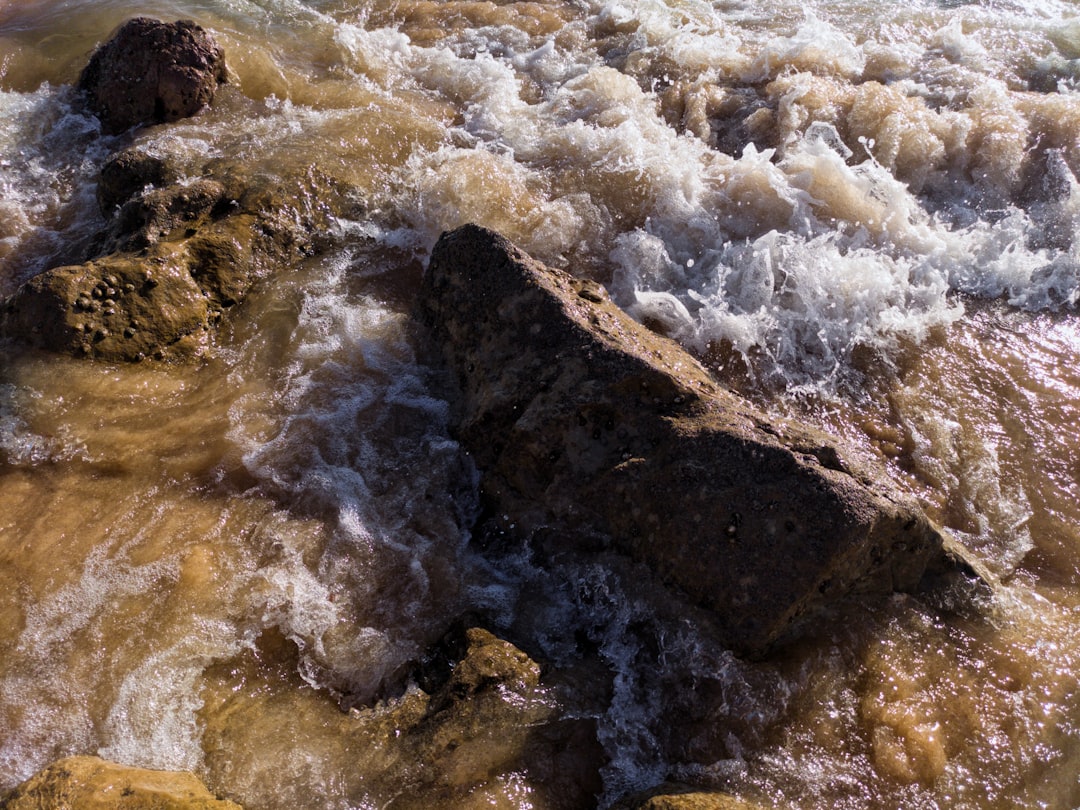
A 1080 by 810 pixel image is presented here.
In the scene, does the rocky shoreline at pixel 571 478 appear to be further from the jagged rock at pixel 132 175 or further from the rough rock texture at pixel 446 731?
the jagged rock at pixel 132 175

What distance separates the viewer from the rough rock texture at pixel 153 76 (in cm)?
624

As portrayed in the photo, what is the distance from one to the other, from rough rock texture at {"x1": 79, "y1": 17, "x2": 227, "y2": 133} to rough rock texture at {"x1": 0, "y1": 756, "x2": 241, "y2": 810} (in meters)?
5.59

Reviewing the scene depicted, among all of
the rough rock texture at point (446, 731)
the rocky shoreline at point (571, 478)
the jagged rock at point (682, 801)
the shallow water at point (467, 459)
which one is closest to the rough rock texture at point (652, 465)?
the rocky shoreline at point (571, 478)

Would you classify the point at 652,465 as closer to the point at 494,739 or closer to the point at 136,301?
the point at 494,739

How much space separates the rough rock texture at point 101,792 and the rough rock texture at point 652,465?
1.64 m

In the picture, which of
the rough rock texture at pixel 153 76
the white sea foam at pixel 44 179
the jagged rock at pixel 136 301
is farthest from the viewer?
the rough rock texture at pixel 153 76

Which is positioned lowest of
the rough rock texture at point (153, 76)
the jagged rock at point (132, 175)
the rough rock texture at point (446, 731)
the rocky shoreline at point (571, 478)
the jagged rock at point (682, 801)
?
the rough rock texture at point (446, 731)

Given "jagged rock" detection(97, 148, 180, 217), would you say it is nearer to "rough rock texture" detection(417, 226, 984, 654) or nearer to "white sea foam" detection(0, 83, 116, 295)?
"white sea foam" detection(0, 83, 116, 295)

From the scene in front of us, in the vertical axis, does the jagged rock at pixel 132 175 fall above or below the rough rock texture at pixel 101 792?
above

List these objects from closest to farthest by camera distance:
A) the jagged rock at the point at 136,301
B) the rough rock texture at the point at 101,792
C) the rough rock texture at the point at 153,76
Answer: the rough rock texture at the point at 101,792 < the jagged rock at the point at 136,301 < the rough rock texture at the point at 153,76

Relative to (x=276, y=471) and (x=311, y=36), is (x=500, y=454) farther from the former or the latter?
(x=311, y=36)

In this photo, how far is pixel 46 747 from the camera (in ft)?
9.17

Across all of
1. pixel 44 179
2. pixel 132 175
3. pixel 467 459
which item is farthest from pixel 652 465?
pixel 44 179

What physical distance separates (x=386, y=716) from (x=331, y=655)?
41 cm
